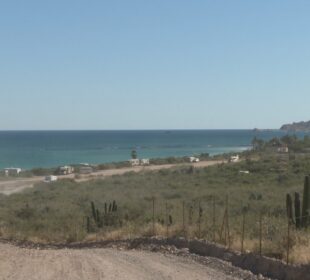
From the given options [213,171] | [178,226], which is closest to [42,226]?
[178,226]

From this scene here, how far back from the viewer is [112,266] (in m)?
16.9

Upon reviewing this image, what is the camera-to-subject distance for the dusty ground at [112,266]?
1562 centimetres

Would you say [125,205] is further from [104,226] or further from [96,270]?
[96,270]

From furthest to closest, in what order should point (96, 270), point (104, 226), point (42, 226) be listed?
point (42, 226) < point (104, 226) < point (96, 270)

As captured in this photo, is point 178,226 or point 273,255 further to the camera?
point 178,226

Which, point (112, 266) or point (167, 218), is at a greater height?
point (167, 218)

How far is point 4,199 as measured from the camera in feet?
128

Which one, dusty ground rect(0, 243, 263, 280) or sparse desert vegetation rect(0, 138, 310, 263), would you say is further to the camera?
sparse desert vegetation rect(0, 138, 310, 263)

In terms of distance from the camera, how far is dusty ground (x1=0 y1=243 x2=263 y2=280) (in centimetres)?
1562

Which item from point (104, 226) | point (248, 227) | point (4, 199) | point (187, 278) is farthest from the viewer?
point (4, 199)

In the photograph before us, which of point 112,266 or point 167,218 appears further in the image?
point 167,218

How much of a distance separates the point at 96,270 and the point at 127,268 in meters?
0.84

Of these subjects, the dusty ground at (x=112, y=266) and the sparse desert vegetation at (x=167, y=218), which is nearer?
the dusty ground at (x=112, y=266)

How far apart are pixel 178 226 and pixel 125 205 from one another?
8.70m
